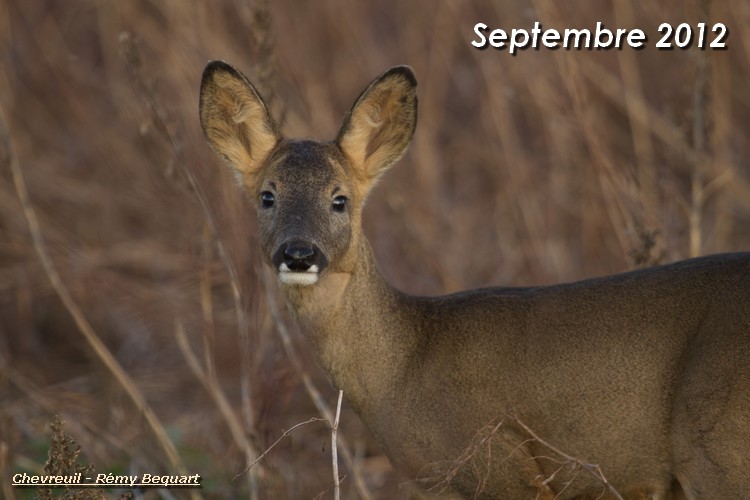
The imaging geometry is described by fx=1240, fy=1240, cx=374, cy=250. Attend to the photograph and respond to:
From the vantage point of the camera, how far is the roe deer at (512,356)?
4367 millimetres

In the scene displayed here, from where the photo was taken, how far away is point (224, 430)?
25.0 feet

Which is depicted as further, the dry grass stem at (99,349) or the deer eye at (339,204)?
the dry grass stem at (99,349)

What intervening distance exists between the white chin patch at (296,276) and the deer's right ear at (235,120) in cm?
92

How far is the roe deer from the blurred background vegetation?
0.92m

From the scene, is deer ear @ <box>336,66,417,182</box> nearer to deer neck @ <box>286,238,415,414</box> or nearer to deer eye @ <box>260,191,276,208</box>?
deer eye @ <box>260,191,276,208</box>

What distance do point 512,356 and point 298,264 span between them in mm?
910

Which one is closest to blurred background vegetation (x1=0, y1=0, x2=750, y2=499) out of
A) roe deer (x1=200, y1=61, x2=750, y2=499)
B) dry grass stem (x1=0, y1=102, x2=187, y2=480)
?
dry grass stem (x1=0, y1=102, x2=187, y2=480)

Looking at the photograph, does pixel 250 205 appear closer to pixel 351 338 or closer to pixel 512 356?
pixel 351 338

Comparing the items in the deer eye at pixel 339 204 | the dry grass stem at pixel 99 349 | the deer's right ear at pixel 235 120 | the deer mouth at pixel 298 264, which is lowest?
the dry grass stem at pixel 99 349

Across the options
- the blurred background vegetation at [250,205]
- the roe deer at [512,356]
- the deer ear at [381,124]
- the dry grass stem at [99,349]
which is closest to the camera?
the roe deer at [512,356]

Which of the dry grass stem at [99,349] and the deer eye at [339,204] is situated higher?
the deer eye at [339,204]

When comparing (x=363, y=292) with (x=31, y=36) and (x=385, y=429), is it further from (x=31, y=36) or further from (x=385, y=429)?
(x=31, y=36)

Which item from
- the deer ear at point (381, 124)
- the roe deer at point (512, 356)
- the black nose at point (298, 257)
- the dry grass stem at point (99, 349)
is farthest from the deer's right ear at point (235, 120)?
the dry grass stem at point (99, 349)

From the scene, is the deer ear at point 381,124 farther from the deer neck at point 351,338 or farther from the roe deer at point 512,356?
the deer neck at point 351,338
